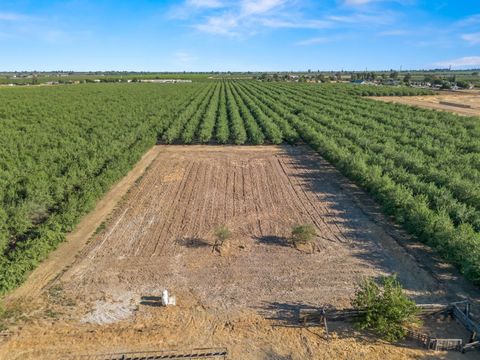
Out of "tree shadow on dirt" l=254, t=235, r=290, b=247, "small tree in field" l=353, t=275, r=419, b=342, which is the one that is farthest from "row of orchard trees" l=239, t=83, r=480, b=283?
"tree shadow on dirt" l=254, t=235, r=290, b=247

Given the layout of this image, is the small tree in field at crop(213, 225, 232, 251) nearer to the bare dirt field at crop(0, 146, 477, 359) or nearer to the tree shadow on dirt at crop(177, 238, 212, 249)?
the bare dirt field at crop(0, 146, 477, 359)

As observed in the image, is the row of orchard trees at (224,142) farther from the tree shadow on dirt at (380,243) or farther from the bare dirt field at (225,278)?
the bare dirt field at (225,278)

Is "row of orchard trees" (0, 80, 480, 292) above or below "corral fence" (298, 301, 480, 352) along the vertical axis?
above

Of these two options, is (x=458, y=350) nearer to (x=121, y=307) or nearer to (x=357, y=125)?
(x=121, y=307)

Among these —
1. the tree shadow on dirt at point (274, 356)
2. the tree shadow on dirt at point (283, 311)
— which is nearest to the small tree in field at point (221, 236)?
the tree shadow on dirt at point (283, 311)

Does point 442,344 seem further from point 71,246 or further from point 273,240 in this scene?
point 71,246
